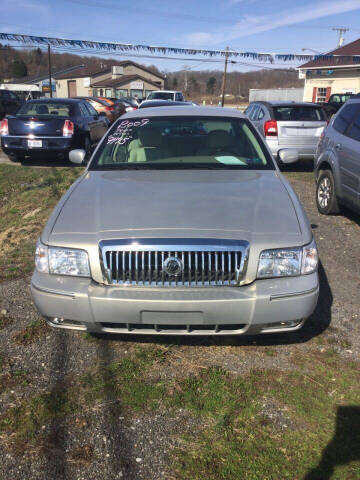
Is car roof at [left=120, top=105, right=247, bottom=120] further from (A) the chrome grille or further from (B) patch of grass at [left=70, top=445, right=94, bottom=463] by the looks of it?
(B) patch of grass at [left=70, top=445, right=94, bottom=463]

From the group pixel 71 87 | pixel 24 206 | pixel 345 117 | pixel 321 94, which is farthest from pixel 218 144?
pixel 71 87

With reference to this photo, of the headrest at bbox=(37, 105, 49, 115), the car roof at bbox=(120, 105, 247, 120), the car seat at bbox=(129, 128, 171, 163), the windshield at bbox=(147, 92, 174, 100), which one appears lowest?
the car seat at bbox=(129, 128, 171, 163)

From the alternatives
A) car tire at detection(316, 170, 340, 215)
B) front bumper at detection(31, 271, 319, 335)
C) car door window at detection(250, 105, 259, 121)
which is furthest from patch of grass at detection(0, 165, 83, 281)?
car door window at detection(250, 105, 259, 121)

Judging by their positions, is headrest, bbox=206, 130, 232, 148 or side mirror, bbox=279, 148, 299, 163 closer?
headrest, bbox=206, 130, 232, 148

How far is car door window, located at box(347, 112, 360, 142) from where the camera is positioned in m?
5.90

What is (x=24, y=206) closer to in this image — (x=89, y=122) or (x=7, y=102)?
(x=89, y=122)

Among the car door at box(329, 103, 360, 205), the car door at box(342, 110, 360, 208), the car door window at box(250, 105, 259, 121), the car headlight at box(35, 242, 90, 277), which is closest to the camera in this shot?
the car headlight at box(35, 242, 90, 277)

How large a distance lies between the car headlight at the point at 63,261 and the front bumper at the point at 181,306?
0.15ft

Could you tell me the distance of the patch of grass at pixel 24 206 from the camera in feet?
16.7

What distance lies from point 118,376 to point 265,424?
987 millimetres

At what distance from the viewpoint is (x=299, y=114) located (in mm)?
10203

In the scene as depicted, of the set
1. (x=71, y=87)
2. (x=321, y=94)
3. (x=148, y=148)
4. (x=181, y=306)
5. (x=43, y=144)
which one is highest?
(x=71, y=87)

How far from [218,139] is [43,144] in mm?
6792

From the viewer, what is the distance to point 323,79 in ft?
103
